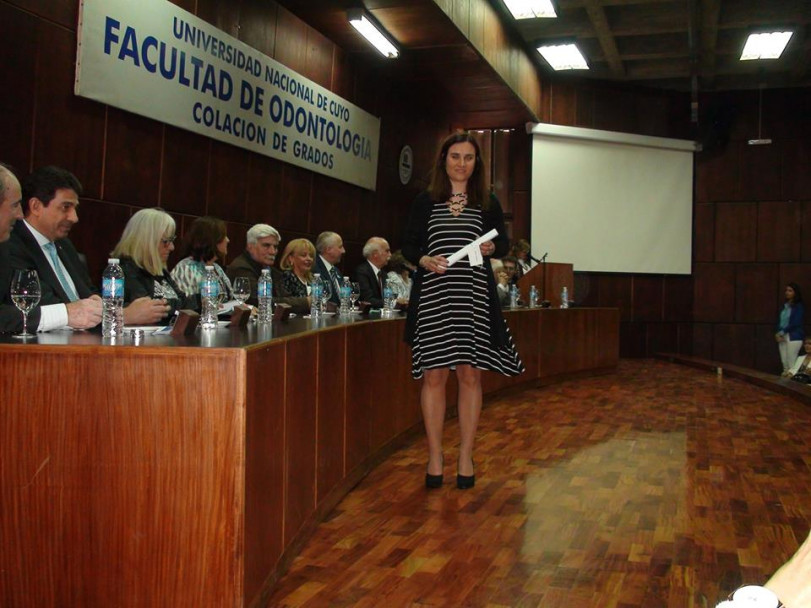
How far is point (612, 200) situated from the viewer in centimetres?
1048

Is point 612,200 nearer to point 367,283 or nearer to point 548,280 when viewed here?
point 548,280

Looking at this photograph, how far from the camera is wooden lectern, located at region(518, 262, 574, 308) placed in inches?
323

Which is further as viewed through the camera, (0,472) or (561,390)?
(561,390)

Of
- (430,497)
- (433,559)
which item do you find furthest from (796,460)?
(433,559)

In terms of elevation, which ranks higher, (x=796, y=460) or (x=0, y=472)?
(x=0, y=472)

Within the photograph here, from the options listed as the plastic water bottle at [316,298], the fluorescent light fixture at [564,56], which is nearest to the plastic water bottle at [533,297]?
the fluorescent light fixture at [564,56]

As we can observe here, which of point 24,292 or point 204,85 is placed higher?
point 204,85

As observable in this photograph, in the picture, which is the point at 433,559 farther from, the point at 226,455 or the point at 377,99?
the point at 377,99

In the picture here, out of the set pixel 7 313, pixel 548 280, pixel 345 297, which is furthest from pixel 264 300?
pixel 548 280

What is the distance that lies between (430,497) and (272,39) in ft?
11.8

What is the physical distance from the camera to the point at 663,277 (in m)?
10.6

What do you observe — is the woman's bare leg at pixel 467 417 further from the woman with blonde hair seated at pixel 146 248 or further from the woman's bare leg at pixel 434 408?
the woman with blonde hair seated at pixel 146 248

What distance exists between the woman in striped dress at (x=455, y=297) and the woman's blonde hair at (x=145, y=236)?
3.11ft

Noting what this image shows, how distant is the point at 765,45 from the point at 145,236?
7820mm
